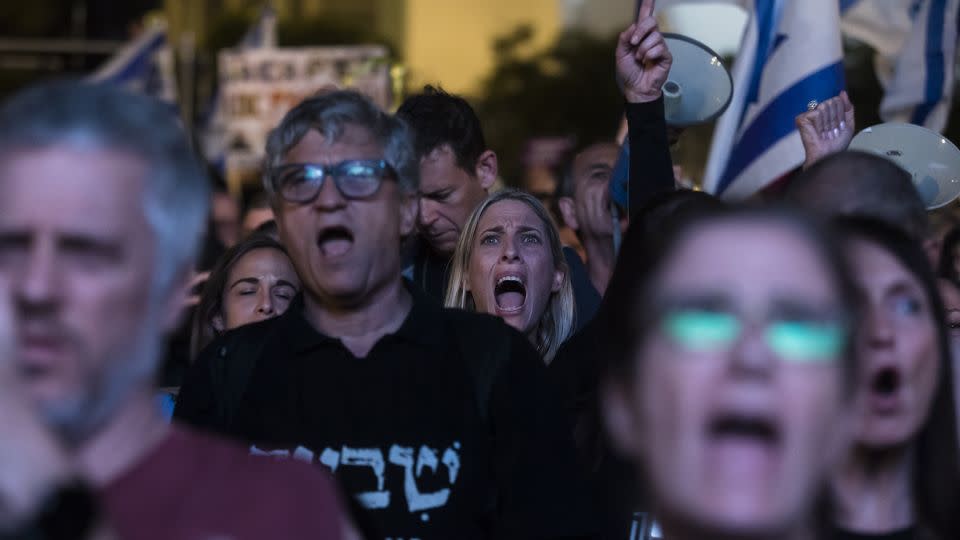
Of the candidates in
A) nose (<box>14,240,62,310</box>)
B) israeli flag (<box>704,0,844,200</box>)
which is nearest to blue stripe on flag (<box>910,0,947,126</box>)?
israeli flag (<box>704,0,844,200</box>)

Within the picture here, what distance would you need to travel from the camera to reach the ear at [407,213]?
3.73m

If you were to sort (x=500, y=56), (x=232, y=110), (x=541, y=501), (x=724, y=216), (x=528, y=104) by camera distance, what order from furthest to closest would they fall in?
(x=500, y=56) → (x=528, y=104) → (x=232, y=110) → (x=541, y=501) → (x=724, y=216)

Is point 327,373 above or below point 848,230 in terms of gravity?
below

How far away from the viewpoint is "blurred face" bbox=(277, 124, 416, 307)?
3.60m

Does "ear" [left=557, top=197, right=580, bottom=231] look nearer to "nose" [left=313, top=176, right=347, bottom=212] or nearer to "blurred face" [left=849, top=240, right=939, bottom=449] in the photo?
"nose" [left=313, top=176, right=347, bottom=212]

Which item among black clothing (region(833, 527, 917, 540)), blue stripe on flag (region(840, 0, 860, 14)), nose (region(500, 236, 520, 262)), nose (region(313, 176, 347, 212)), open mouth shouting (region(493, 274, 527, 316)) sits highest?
blue stripe on flag (region(840, 0, 860, 14))

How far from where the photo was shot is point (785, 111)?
293 inches

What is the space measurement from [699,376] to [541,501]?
50.8 inches

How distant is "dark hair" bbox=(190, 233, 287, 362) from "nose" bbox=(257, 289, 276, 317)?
193mm

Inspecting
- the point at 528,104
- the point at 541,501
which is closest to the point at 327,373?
the point at 541,501

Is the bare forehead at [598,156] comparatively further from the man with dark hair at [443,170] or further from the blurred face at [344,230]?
the blurred face at [344,230]

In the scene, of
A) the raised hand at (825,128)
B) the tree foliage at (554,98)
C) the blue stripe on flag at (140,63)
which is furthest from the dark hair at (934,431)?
the tree foliage at (554,98)

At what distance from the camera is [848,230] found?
302 cm

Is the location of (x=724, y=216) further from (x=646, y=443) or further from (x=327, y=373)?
(x=327, y=373)
